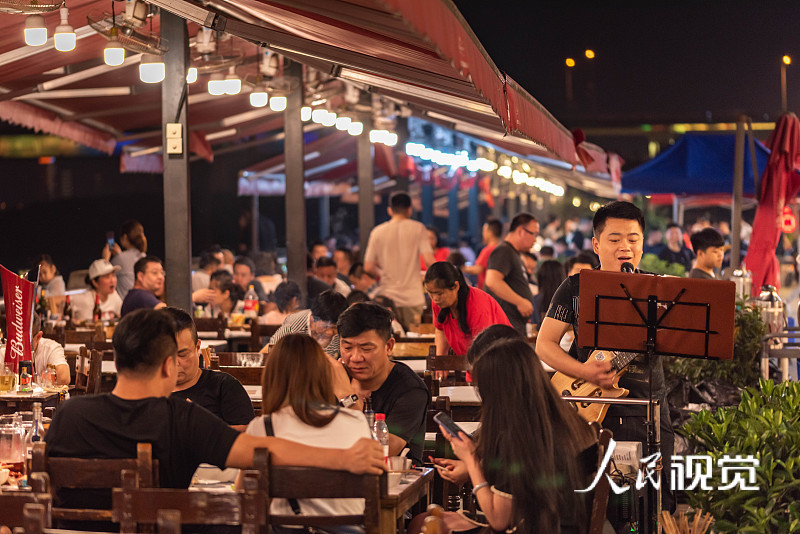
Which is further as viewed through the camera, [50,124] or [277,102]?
[50,124]

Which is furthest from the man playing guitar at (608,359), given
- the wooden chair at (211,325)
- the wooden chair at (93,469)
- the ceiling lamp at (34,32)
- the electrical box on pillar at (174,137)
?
the wooden chair at (211,325)

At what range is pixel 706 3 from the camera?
2212 cm

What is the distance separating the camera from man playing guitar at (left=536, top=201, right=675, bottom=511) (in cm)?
515

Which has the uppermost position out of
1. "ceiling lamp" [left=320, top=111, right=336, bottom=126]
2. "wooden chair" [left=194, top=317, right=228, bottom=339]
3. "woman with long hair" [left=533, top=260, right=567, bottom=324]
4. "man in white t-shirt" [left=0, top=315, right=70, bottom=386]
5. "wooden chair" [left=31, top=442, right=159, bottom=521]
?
"ceiling lamp" [left=320, top=111, right=336, bottom=126]

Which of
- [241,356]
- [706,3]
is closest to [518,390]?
[241,356]

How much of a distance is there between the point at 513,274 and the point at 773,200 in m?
2.75

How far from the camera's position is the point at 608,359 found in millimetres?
5141

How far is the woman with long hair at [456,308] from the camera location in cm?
691

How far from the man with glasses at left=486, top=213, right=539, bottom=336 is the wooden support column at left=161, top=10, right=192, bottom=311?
2.60m

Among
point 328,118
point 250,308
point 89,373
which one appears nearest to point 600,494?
point 89,373

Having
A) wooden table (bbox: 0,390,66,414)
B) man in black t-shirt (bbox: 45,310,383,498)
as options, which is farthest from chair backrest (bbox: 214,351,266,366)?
man in black t-shirt (bbox: 45,310,383,498)

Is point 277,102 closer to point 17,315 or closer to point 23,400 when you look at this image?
point 23,400

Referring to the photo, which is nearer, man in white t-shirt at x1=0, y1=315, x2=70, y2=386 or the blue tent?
man in white t-shirt at x1=0, y1=315, x2=70, y2=386

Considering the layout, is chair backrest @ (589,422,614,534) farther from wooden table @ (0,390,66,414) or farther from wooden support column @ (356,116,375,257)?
wooden support column @ (356,116,375,257)
